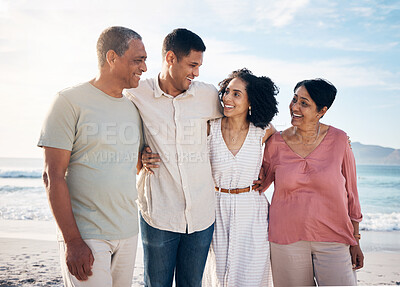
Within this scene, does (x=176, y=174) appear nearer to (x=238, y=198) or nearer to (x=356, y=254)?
(x=238, y=198)

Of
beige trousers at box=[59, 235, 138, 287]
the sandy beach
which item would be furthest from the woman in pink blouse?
the sandy beach

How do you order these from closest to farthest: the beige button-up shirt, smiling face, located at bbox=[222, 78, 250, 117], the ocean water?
the beige button-up shirt, smiling face, located at bbox=[222, 78, 250, 117], the ocean water

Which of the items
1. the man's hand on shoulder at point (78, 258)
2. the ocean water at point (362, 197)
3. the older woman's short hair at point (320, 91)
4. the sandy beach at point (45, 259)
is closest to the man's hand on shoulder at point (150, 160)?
the man's hand on shoulder at point (78, 258)

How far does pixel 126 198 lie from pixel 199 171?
0.71 metres

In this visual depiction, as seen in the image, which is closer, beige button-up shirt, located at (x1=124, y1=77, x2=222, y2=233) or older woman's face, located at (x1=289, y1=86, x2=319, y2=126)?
beige button-up shirt, located at (x1=124, y1=77, x2=222, y2=233)

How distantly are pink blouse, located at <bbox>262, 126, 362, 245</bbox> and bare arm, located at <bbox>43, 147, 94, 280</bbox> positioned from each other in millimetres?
1696

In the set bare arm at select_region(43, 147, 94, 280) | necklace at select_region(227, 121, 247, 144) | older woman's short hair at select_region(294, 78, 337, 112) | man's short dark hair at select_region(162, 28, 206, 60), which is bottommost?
bare arm at select_region(43, 147, 94, 280)

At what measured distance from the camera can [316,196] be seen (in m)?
3.06

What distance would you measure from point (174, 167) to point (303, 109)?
1291mm

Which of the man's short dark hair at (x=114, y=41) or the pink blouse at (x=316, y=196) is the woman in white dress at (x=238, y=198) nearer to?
the pink blouse at (x=316, y=196)

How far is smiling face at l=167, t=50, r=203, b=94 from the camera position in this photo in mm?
2898

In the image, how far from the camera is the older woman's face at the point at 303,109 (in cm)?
321

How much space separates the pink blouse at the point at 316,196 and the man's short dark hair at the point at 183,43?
1.24 meters

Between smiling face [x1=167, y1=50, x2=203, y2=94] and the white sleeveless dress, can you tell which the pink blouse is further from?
smiling face [x1=167, y1=50, x2=203, y2=94]
